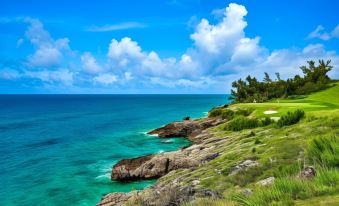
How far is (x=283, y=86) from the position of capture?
93438mm

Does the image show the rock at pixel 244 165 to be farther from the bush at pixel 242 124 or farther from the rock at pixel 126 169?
the bush at pixel 242 124

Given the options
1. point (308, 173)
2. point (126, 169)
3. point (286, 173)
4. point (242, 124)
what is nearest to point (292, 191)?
point (308, 173)

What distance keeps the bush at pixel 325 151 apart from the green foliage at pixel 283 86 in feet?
248

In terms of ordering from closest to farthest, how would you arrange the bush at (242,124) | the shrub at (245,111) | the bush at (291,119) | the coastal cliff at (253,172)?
the coastal cliff at (253,172)
the bush at (291,119)
the bush at (242,124)
the shrub at (245,111)

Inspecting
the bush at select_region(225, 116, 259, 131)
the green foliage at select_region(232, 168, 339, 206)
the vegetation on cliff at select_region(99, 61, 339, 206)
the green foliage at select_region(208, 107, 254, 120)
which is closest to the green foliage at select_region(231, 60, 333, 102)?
the green foliage at select_region(208, 107, 254, 120)

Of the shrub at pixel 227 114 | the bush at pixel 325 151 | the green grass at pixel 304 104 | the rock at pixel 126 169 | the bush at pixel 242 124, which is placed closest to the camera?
the bush at pixel 325 151

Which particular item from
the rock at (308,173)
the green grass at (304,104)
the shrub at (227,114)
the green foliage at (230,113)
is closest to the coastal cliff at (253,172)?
the rock at (308,173)

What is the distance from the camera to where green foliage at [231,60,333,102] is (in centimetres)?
9176

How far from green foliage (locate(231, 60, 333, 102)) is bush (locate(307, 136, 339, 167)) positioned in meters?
75.5

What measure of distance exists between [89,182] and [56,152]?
21.1m

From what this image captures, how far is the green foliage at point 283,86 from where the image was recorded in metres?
91.8

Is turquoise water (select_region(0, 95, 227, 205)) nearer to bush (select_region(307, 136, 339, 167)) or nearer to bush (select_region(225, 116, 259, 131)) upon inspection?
bush (select_region(225, 116, 259, 131))

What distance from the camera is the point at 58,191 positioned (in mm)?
32875

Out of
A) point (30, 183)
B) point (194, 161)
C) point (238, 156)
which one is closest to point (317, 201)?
point (238, 156)
